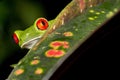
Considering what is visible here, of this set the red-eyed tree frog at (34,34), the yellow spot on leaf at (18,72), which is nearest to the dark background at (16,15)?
the red-eyed tree frog at (34,34)

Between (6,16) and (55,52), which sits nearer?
(55,52)

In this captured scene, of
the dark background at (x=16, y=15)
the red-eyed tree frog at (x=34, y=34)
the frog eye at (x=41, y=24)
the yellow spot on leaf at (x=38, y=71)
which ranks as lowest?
the dark background at (x=16, y=15)

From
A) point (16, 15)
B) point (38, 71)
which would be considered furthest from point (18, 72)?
point (16, 15)

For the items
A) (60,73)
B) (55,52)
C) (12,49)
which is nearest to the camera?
(60,73)

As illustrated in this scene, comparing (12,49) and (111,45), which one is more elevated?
(111,45)

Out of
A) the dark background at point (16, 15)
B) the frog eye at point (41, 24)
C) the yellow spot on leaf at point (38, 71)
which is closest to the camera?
the yellow spot on leaf at point (38, 71)

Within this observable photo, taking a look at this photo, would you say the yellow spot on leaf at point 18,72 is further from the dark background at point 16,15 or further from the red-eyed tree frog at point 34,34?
the dark background at point 16,15

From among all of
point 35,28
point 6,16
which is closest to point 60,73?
point 35,28

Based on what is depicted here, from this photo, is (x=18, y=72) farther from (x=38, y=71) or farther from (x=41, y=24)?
(x=41, y=24)

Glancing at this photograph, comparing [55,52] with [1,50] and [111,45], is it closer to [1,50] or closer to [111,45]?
[111,45]

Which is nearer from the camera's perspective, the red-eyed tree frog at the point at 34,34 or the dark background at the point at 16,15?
the red-eyed tree frog at the point at 34,34

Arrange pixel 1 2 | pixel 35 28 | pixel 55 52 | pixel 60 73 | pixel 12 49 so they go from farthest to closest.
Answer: pixel 12 49 < pixel 1 2 < pixel 35 28 < pixel 55 52 < pixel 60 73
